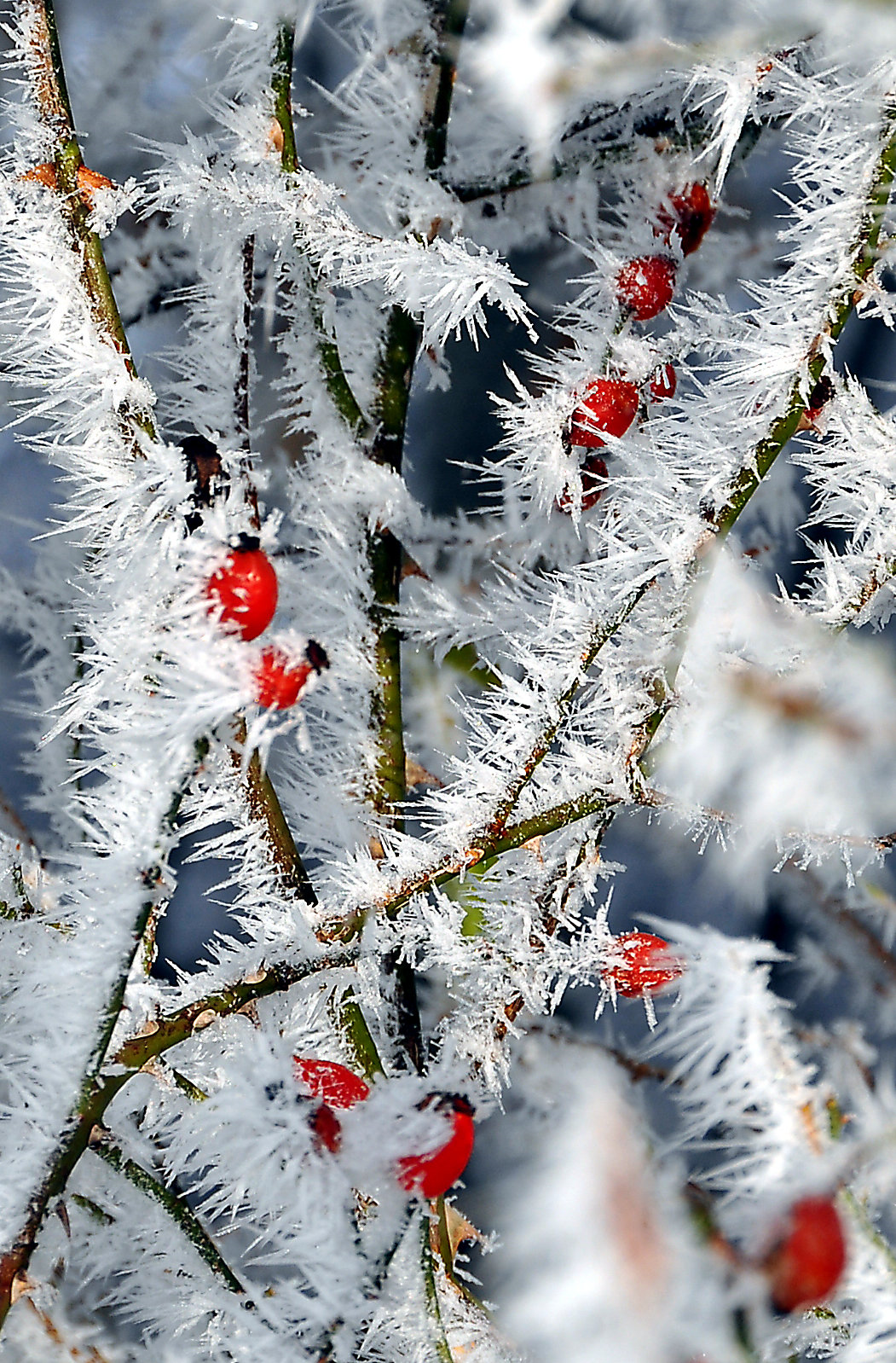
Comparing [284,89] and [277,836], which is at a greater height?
[284,89]

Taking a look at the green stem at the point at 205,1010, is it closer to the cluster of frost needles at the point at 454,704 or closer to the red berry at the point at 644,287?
the cluster of frost needles at the point at 454,704

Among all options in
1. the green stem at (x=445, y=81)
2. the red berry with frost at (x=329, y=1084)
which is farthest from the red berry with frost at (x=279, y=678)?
the green stem at (x=445, y=81)

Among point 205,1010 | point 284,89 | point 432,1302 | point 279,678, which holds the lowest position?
point 432,1302

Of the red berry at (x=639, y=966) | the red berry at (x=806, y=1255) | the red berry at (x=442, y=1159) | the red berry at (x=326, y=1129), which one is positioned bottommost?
the red berry at (x=442, y=1159)

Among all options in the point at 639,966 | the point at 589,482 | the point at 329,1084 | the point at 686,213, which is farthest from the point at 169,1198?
the point at 686,213

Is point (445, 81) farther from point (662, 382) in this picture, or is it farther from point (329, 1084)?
point (329, 1084)

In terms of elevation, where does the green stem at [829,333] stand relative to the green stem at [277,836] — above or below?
above

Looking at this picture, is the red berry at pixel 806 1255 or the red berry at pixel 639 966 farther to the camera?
the red berry at pixel 639 966

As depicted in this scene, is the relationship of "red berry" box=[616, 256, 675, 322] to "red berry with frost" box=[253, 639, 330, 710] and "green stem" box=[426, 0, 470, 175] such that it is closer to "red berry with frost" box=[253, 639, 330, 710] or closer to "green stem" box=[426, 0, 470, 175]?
"green stem" box=[426, 0, 470, 175]
